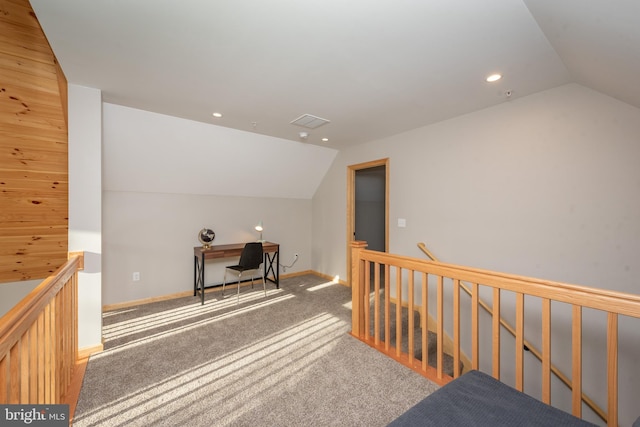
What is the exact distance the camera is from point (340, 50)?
5.96ft

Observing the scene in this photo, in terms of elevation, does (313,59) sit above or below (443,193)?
above

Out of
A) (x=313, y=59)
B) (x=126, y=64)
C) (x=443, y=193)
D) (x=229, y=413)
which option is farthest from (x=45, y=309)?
(x=443, y=193)

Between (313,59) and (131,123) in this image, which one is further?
(131,123)

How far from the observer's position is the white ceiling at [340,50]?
143 centimetres

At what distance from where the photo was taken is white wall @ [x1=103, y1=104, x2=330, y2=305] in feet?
10.7

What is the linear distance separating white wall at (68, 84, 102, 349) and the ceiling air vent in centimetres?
189

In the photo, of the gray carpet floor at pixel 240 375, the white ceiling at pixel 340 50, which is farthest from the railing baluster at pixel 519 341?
the white ceiling at pixel 340 50

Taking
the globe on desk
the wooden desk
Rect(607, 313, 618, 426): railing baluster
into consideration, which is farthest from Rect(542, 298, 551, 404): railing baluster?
the globe on desk

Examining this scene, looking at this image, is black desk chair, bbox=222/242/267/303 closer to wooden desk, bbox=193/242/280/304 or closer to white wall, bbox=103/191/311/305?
wooden desk, bbox=193/242/280/304

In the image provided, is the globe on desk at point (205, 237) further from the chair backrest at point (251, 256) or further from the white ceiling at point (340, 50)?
the white ceiling at point (340, 50)

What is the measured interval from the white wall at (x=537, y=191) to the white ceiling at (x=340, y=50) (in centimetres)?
23

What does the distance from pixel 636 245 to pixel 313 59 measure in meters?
2.75

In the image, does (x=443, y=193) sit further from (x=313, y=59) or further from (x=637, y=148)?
(x=313, y=59)

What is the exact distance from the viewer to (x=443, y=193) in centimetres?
326
